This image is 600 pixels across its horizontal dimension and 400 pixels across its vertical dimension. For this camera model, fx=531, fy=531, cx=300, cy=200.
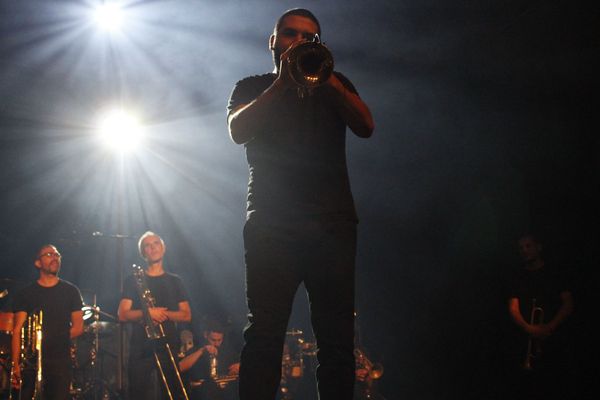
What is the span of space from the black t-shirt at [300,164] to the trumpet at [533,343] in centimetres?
399

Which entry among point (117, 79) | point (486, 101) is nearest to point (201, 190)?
point (117, 79)

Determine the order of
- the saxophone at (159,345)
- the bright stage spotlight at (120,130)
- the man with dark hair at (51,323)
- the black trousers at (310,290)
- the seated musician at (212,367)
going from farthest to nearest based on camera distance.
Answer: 1. the bright stage spotlight at (120,130)
2. the seated musician at (212,367)
3. the man with dark hair at (51,323)
4. the saxophone at (159,345)
5. the black trousers at (310,290)

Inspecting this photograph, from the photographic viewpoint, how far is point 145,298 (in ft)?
17.2

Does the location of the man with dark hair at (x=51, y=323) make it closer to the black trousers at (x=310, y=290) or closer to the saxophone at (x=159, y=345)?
the saxophone at (x=159, y=345)

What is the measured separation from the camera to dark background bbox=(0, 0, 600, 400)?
6352 millimetres

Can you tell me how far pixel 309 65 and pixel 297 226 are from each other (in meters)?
0.60

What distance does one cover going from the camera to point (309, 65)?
6.48 ft

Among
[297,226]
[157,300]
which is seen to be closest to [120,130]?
[157,300]

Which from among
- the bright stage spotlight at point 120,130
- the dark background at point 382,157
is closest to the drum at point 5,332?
the dark background at point 382,157

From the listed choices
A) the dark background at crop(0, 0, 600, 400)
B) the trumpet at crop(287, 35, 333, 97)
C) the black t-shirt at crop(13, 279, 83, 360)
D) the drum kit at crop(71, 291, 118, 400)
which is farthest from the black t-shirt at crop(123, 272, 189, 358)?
the trumpet at crop(287, 35, 333, 97)

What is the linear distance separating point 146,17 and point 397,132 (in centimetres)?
388

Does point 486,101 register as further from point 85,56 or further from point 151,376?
point 85,56

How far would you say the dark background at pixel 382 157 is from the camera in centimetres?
635

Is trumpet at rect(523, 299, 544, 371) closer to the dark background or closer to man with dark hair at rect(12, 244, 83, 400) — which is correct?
the dark background
